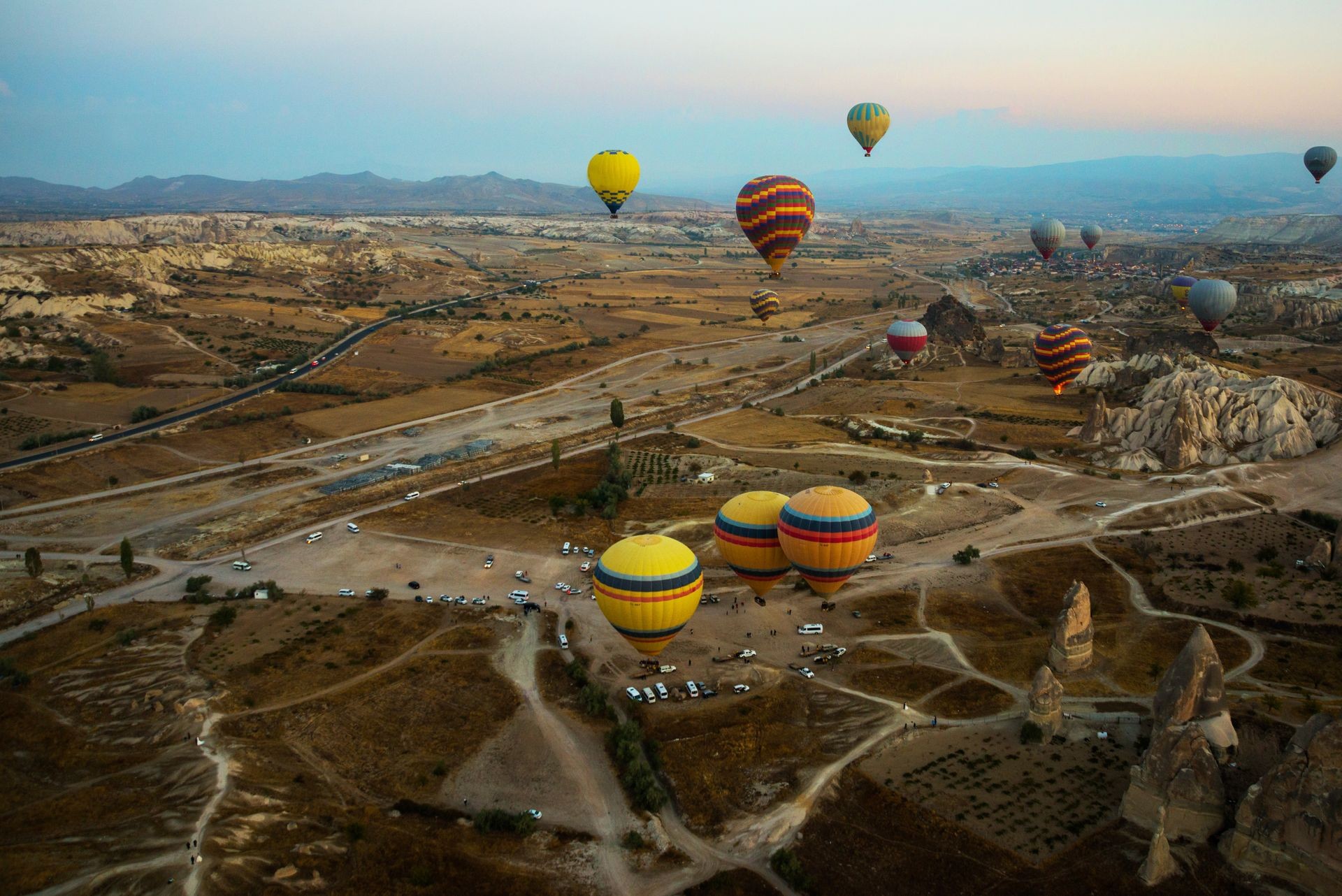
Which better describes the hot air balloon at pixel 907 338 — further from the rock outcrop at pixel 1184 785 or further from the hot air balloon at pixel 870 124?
the rock outcrop at pixel 1184 785

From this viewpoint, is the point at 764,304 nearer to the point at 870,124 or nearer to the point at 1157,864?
the point at 870,124

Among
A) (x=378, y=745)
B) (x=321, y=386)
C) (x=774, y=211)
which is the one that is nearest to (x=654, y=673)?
(x=378, y=745)

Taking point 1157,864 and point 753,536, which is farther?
point 753,536

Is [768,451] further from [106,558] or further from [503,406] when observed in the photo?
[106,558]

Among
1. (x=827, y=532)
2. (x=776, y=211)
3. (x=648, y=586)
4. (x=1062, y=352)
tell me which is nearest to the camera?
(x=648, y=586)

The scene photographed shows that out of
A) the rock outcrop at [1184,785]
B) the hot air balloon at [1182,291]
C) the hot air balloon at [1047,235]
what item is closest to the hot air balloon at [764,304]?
the hot air balloon at [1047,235]

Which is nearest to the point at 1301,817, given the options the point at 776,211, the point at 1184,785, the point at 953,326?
the point at 1184,785

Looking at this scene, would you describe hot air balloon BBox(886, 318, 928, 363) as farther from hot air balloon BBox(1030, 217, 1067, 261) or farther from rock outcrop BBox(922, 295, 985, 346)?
hot air balloon BBox(1030, 217, 1067, 261)
